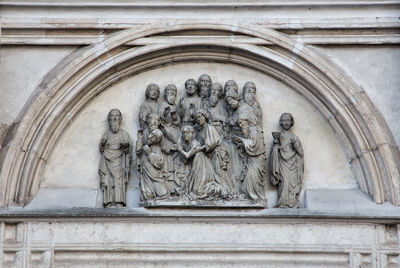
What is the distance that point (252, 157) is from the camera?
37.6 feet

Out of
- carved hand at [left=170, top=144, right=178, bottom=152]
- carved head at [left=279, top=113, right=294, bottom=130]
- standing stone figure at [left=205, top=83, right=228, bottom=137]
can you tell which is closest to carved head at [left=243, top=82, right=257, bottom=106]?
standing stone figure at [left=205, top=83, right=228, bottom=137]

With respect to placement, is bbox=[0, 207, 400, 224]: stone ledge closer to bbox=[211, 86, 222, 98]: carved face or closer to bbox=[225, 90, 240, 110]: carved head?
bbox=[225, 90, 240, 110]: carved head

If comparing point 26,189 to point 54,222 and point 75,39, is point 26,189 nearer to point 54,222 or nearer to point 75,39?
point 54,222

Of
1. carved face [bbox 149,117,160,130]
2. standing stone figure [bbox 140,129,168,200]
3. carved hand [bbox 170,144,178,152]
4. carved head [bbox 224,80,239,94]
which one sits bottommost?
standing stone figure [bbox 140,129,168,200]

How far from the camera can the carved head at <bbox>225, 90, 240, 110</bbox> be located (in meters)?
11.7

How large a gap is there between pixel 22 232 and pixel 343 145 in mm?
3644

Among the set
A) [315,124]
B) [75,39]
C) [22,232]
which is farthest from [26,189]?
[315,124]

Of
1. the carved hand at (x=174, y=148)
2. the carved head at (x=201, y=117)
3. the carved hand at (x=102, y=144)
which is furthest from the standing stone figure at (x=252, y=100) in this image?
the carved hand at (x=102, y=144)

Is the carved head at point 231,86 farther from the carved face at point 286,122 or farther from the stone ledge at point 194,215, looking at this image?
the stone ledge at point 194,215

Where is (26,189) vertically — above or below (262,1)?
below

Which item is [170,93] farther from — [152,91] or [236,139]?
[236,139]

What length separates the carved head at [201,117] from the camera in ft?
37.9

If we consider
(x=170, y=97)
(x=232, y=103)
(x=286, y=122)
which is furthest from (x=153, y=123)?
(x=286, y=122)

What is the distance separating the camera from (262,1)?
466 inches
